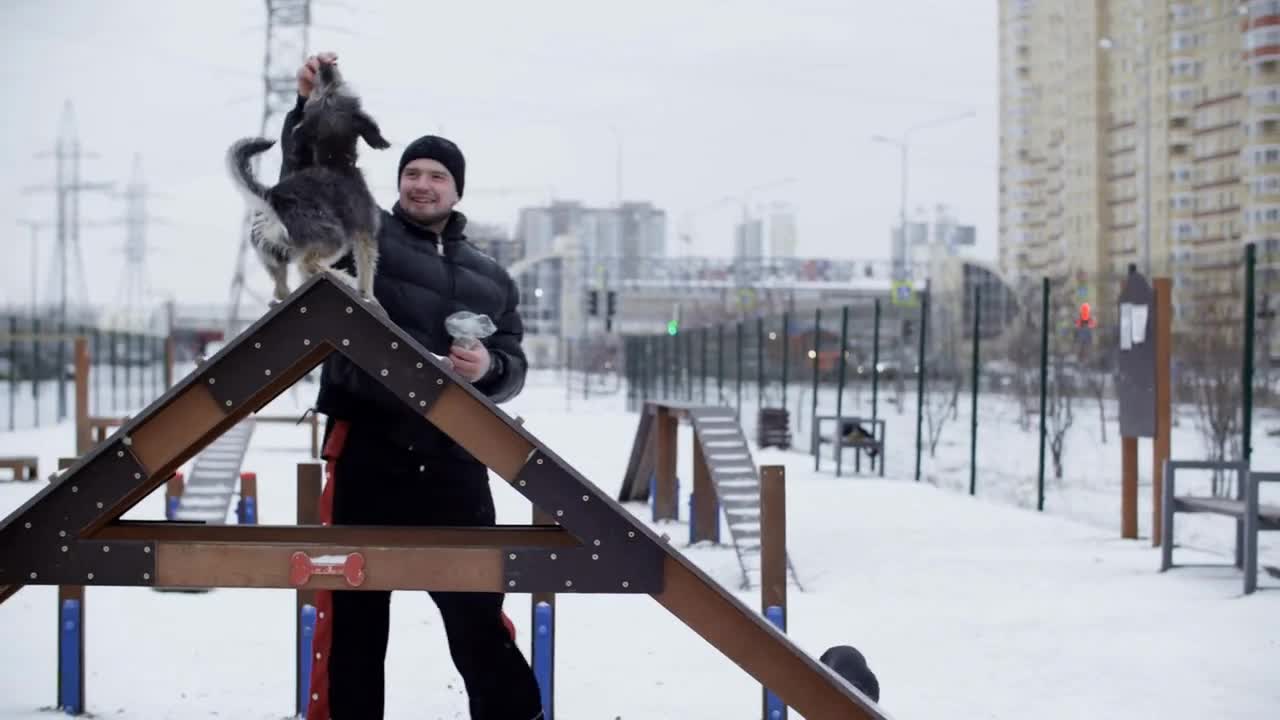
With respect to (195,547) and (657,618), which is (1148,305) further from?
(195,547)

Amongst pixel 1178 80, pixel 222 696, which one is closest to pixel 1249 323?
pixel 222 696

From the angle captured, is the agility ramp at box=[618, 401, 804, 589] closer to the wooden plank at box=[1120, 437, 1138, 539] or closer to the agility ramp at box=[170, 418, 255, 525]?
the wooden plank at box=[1120, 437, 1138, 539]

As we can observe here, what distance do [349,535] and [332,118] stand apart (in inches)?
37.1

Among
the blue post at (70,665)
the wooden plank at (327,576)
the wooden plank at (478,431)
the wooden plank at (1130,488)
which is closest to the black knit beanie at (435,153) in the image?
the wooden plank at (478,431)

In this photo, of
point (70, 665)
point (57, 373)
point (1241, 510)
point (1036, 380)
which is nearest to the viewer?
point (70, 665)

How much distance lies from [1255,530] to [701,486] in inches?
164

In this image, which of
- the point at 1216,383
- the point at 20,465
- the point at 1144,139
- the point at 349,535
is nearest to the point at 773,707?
the point at 349,535

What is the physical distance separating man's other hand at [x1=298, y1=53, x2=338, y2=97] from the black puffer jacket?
63 mm

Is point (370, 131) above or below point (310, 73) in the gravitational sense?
below

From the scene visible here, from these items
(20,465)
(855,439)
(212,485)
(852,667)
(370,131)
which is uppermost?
(370,131)

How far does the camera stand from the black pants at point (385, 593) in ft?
11.3

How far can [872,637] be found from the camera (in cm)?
681

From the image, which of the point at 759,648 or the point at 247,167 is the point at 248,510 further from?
the point at 759,648

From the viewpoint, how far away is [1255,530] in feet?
26.0
